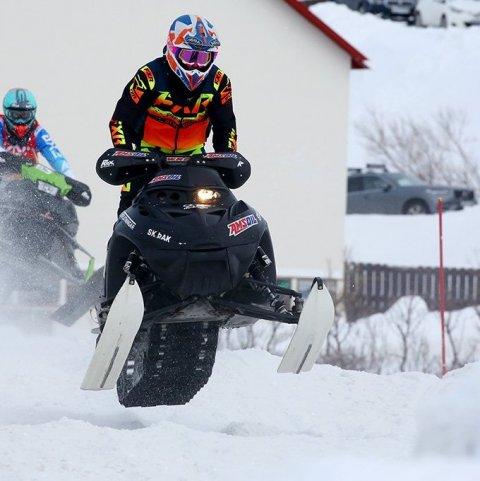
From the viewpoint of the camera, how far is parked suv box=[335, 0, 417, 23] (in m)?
45.8

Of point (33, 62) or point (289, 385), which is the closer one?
point (289, 385)

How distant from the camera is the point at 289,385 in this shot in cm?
926

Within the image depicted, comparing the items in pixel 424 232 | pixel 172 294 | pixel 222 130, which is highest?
pixel 222 130

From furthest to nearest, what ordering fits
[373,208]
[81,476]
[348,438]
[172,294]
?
[373,208] → [348,438] → [172,294] → [81,476]

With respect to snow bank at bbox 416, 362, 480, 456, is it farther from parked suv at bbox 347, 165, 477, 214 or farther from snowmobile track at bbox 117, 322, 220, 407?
parked suv at bbox 347, 165, 477, 214

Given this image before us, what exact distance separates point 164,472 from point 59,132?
1225cm

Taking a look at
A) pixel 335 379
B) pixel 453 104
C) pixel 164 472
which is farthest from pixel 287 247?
pixel 453 104

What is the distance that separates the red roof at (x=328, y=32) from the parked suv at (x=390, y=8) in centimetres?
2620

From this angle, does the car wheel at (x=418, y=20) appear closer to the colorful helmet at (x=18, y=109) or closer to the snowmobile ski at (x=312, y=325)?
the colorful helmet at (x=18, y=109)

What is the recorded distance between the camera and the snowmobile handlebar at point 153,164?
7148 mm

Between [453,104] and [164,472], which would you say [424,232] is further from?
[164,472]

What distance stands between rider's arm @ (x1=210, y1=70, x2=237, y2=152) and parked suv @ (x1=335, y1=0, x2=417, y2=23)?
3883 centimetres

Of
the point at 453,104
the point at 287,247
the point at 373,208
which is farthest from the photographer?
the point at 453,104

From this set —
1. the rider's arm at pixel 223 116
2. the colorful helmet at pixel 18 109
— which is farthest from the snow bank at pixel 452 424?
the colorful helmet at pixel 18 109
